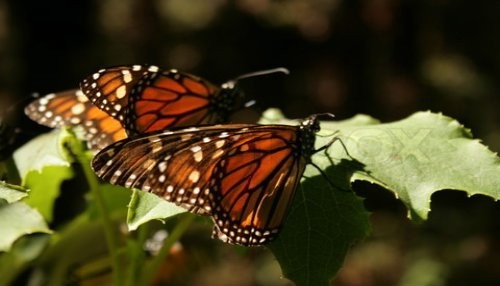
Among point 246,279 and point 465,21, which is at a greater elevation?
point 465,21

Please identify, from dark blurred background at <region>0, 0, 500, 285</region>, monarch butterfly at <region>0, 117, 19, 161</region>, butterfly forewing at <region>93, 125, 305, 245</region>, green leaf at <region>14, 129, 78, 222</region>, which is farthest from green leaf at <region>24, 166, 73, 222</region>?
dark blurred background at <region>0, 0, 500, 285</region>

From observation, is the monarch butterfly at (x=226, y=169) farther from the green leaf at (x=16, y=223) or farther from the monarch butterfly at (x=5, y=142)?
the monarch butterfly at (x=5, y=142)

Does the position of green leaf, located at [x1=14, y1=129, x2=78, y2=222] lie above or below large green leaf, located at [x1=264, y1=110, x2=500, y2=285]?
below

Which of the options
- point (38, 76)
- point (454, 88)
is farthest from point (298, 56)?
point (38, 76)

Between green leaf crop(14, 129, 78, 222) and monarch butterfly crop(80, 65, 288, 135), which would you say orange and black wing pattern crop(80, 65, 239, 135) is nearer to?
monarch butterfly crop(80, 65, 288, 135)

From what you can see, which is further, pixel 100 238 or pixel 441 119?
pixel 100 238

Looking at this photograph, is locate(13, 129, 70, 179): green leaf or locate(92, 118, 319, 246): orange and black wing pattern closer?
locate(92, 118, 319, 246): orange and black wing pattern

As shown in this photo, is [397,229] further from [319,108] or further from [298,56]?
[298,56]
